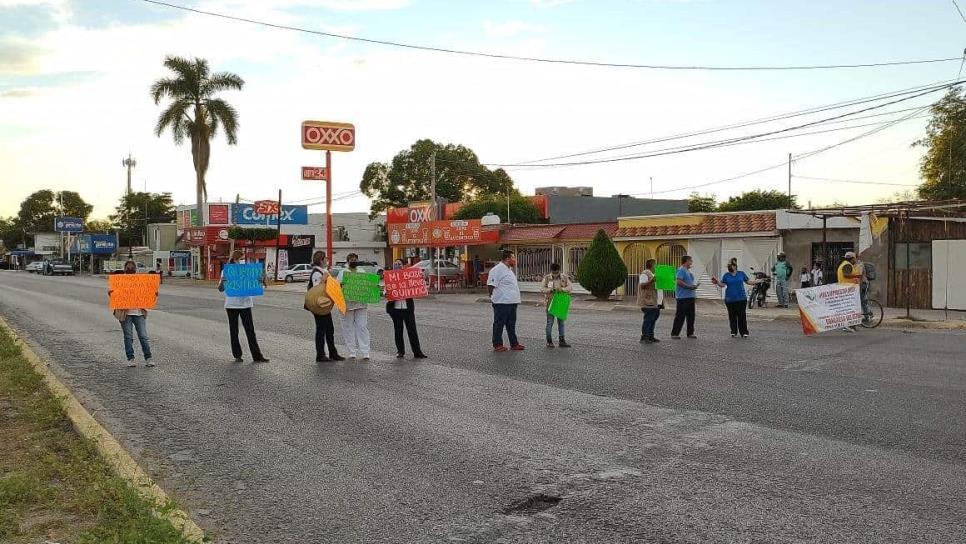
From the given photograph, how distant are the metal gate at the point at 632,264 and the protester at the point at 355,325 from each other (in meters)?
24.0

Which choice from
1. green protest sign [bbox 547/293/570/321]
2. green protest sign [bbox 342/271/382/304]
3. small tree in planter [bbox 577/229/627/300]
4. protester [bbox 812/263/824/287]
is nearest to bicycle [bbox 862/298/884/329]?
protester [bbox 812/263/824/287]

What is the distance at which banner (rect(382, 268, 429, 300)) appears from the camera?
1447 cm

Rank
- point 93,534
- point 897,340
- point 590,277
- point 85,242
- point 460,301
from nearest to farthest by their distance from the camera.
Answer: point 93,534
point 897,340
point 590,277
point 460,301
point 85,242

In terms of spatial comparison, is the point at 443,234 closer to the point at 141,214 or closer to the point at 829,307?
the point at 829,307

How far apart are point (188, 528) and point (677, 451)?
158 inches

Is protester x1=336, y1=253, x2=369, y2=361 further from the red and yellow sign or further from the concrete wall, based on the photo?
the concrete wall

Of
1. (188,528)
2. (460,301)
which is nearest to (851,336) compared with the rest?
(188,528)

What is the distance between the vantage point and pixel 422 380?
11.7 metres

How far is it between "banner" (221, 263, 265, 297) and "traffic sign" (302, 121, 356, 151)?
14.2m

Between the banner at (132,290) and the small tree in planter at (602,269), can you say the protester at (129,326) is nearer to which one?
the banner at (132,290)

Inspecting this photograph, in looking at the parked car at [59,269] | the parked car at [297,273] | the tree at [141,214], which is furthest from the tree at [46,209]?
the parked car at [297,273]

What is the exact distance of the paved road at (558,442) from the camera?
5488 mm

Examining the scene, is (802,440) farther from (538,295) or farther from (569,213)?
(569,213)

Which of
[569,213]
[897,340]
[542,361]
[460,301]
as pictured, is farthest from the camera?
[569,213]
